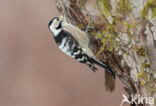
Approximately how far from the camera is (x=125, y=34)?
120 cm

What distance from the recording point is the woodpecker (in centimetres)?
135

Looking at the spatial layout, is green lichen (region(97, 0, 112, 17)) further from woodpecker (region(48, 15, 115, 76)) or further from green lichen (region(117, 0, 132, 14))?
woodpecker (region(48, 15, 115, 76))

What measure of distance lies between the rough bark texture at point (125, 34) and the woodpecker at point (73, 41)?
0.03 meters

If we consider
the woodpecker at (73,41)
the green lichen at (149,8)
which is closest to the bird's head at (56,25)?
the woodpecker at (73,41)

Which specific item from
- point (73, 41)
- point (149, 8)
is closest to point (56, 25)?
point (73, 41)

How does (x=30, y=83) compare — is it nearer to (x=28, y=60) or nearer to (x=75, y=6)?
(x=28, y=60)

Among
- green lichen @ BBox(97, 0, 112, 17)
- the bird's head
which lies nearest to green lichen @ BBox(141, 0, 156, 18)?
green lichen @ BBox(97, 0, 112, 17)

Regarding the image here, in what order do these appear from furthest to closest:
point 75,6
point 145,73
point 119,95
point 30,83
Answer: point 30,83
point 119,95
point 75,6
point 145,73

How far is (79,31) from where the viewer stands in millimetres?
1359

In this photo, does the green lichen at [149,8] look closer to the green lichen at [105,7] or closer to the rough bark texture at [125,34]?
the rough bark texture at [125,34]

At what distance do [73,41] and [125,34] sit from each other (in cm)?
29

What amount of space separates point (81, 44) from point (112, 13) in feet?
0.82

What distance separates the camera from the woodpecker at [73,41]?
135cm

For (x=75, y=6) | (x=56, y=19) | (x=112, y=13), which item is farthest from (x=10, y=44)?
(x=112, y=13)
